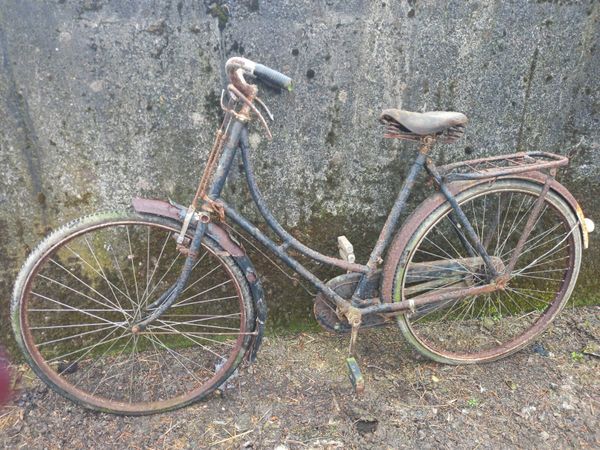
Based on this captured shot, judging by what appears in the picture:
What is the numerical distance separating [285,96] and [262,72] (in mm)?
583

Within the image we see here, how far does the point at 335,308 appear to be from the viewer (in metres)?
2.79

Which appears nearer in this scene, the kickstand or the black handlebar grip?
the black handlebar grip

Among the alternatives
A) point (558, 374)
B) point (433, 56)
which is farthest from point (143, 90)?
point (558, 374)

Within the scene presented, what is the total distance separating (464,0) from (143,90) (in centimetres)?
185

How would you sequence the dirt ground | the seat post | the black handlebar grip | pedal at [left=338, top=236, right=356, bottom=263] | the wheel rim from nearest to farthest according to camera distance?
the black handlebar grip < the seat post < the dirt ground < pedal at [left=338, top=236, right=356, bottom=263] < the wheel rim

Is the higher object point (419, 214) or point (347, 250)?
point (419, 214)

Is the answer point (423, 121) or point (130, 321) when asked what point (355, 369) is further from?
point (423, 121)

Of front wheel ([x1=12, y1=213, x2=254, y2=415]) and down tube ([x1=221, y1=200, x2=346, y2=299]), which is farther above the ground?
down tube ([x1=221, y1=200, x2=346, y2=299])

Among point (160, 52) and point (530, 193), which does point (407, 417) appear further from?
point (160, 52)

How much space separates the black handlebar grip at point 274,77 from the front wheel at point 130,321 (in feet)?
3.57

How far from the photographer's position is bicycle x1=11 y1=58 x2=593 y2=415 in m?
2.37

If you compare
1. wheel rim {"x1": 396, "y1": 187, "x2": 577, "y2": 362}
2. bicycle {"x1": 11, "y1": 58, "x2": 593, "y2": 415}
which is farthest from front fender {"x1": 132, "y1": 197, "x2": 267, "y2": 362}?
wheel rim {"x1": 396, "y1": 187, "x2": 577, "y2": 362}

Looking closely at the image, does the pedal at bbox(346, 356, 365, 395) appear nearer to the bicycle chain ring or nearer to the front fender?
the bicycle chain ring

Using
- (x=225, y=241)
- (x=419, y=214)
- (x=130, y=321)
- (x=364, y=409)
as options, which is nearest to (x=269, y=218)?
(x=225, y=241)
